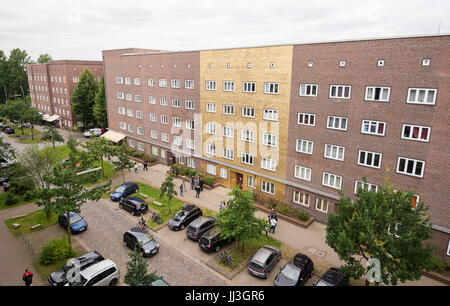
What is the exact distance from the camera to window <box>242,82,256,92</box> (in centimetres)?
2966

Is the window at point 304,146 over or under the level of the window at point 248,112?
under

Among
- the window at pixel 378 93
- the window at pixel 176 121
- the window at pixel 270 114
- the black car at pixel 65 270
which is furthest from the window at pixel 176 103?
the window at pixel 378 93

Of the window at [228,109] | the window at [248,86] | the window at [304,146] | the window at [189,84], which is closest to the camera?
the window at [304,146]

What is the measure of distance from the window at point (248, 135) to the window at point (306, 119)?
561 centimetres

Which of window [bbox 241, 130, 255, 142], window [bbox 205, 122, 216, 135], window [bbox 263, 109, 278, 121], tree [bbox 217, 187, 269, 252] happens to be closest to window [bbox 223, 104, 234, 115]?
window [bbox 205, 122, 216, 135]

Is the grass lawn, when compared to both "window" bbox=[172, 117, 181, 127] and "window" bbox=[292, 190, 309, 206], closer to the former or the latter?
"window" bbox=[172, 117, 181, 127]

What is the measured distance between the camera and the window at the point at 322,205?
86.8 feet

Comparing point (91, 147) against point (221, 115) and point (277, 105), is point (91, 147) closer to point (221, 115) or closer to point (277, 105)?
point (221, 115)

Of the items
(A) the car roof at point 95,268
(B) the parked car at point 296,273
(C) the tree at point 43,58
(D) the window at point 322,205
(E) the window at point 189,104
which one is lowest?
(B) the parked car at point 296,273

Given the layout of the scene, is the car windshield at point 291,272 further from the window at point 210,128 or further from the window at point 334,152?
the window at point 210,128

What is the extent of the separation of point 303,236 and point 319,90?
41.9 ft

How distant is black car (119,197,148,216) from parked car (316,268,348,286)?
1787 cm

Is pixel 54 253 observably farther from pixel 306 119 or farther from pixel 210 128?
pixel 306 119

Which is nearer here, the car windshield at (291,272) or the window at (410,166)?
the car windshield at (291,272)
